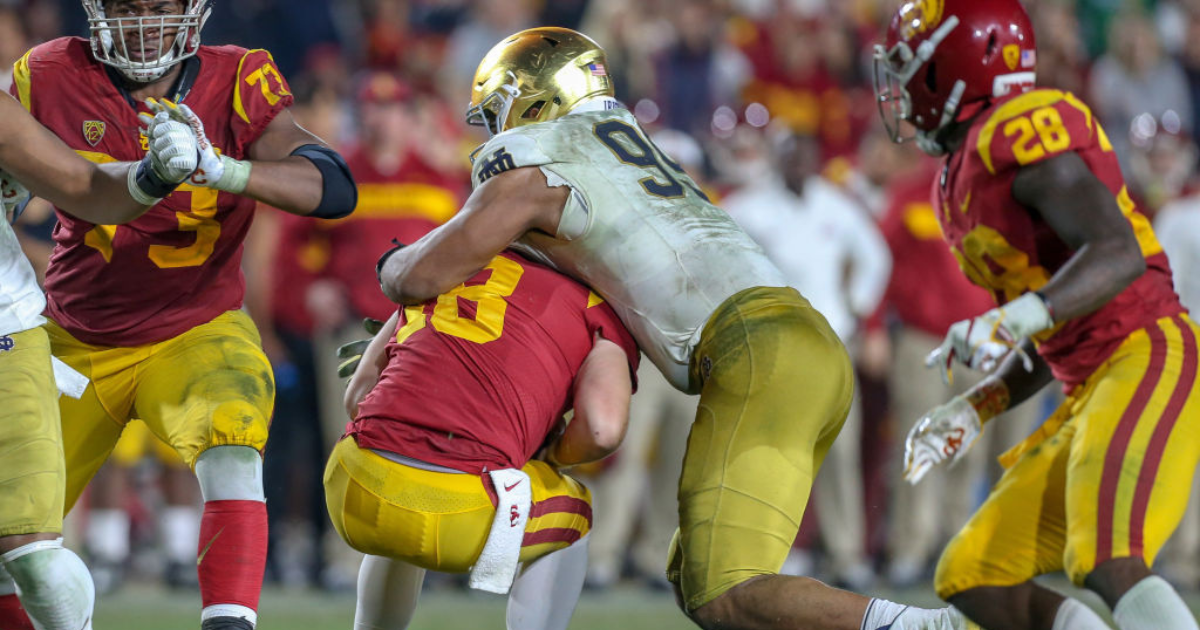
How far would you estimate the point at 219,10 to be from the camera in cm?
870

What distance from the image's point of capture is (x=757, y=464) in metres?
3.33

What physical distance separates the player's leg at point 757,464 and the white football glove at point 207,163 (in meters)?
1.14

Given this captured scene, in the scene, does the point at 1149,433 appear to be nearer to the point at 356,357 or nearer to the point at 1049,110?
the point at 1049,110

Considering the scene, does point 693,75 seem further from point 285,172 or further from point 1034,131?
point 1034,131

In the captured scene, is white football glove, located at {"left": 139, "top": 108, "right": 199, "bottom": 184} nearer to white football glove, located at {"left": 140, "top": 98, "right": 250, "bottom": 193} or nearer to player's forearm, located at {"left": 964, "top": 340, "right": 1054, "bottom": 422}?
white football glove, located at {"left": 140, "top": 98, "right": 250, "bottom": 193}

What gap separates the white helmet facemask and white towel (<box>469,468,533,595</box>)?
1.36 meters

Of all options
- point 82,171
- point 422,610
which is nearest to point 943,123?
point 82,171

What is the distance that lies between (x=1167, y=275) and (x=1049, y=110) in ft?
1.67

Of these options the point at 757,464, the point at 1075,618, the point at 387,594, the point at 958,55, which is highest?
the point at 958,55

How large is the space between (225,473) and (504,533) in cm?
70

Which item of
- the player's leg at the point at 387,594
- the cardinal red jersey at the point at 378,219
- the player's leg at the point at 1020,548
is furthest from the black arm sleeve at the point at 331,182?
the cardinal red jersey at the point at 378,219

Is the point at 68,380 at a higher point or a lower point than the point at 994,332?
lower

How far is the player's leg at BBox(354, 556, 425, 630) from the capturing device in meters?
3.68

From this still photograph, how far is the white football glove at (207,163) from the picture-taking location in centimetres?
342
